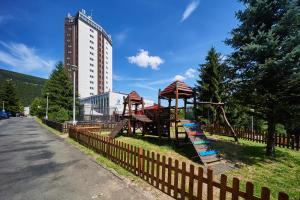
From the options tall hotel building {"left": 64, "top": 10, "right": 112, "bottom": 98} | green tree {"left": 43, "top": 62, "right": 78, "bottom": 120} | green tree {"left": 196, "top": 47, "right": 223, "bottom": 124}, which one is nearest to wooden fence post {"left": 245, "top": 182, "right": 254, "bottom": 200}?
green tree {"left": 196, "top": 47, "right": 223, "bottom": 124}

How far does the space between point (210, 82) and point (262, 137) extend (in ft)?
29.6

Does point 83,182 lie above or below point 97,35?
below

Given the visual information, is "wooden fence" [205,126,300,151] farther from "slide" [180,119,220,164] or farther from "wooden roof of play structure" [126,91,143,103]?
"wooden roof of play structure" [126,91,143,103]

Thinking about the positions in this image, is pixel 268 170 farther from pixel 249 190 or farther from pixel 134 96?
pixel 134 96

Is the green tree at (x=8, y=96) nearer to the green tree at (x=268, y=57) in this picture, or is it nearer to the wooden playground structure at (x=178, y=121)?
the wooden playground structure at (x=178, y=121)

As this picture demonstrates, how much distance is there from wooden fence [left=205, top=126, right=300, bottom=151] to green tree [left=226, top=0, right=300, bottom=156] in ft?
10.4

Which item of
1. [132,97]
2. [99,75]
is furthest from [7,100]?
[132,97]

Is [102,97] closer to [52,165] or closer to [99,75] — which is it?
[99,75]

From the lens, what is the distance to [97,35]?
76.0 meters

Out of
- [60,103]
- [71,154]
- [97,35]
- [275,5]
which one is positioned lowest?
[71,154]

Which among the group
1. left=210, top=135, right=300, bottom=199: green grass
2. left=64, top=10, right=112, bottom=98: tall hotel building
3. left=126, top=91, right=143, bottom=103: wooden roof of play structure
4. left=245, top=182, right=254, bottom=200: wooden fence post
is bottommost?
left=210, top=135, right=300, bottom=199: green grass

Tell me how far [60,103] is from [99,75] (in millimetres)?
45375

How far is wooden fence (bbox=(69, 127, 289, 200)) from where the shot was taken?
322 cm

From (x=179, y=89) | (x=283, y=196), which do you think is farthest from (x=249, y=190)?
(x=179, y=89)
